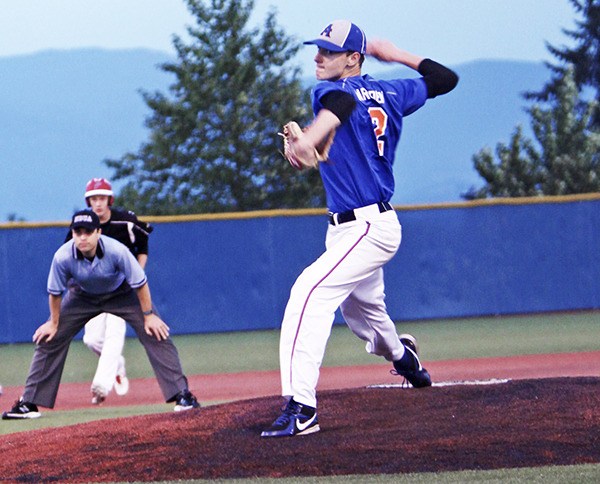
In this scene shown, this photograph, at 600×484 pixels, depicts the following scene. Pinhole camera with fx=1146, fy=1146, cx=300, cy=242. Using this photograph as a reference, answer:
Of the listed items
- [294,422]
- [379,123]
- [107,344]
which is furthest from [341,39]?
[107,344]

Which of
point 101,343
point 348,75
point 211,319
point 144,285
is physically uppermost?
point 348,75

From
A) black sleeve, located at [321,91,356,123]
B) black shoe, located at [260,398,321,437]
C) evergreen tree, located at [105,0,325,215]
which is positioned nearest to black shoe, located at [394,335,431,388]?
black shoe, located at [260,398,321,437]

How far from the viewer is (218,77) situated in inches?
1059

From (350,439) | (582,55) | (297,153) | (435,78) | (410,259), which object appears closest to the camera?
(297,153)

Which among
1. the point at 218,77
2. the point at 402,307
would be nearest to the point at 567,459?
the point at 402,307

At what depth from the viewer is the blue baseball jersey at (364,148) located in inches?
206

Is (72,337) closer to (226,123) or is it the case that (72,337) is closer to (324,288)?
(324,288)

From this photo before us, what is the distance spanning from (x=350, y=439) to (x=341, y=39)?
71.6 inches

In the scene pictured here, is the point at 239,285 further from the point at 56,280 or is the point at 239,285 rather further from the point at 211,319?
the point at 56,280

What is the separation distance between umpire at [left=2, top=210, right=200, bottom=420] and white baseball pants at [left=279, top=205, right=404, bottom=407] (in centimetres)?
226

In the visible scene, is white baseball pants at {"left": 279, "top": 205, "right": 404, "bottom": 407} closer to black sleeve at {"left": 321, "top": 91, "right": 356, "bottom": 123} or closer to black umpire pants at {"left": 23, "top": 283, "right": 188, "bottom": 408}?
black sleeve at {"left": 321, "top": 91, "right": 356, "bottom": 123}

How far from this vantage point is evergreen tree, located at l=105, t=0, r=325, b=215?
2642 centimetres

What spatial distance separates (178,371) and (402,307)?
749cm

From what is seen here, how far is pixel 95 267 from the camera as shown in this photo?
7227 millimetres
